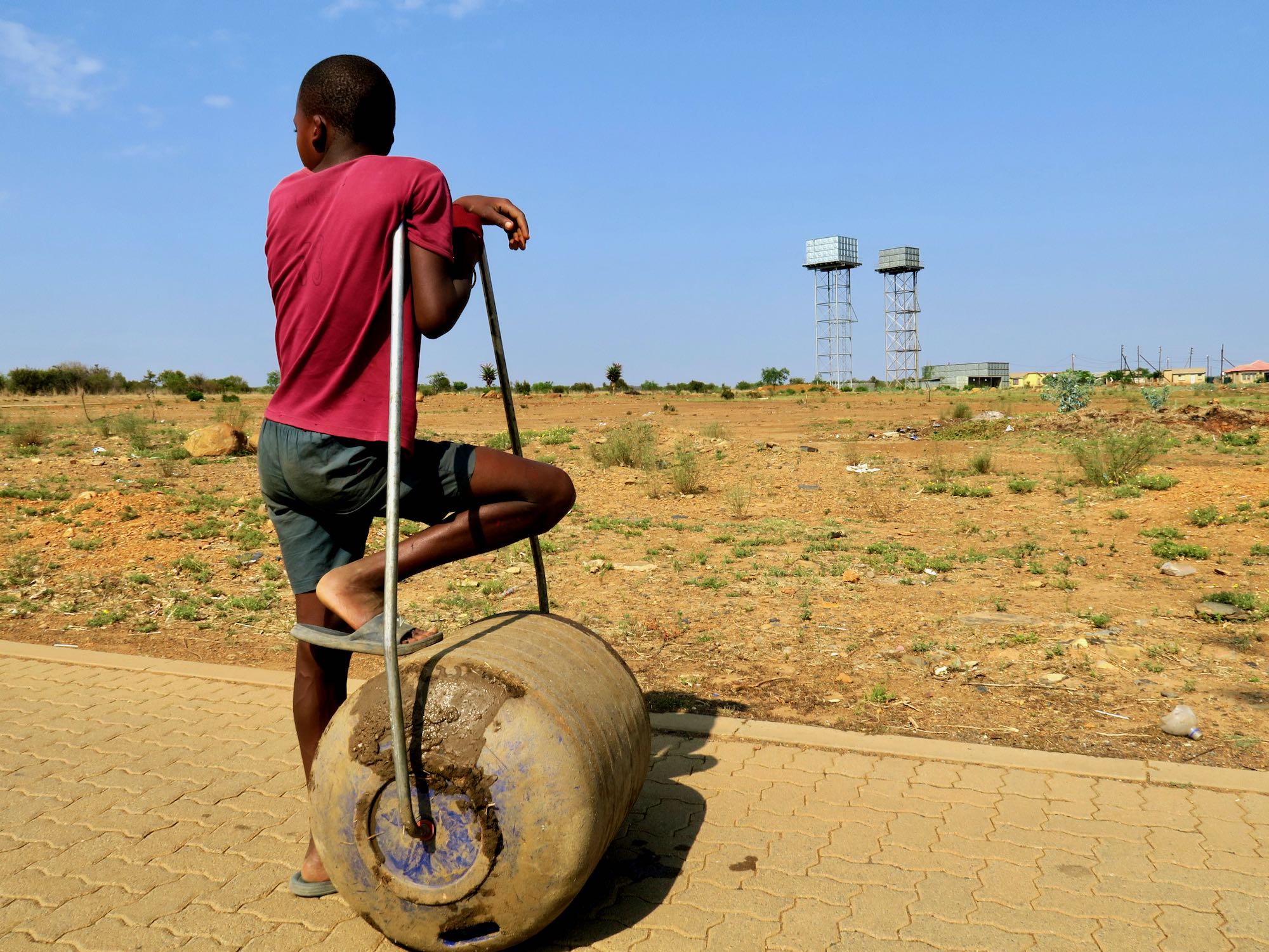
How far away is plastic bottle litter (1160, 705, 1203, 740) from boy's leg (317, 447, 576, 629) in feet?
11.3

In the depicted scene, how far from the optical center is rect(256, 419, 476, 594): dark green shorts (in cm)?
274

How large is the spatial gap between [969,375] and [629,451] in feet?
194

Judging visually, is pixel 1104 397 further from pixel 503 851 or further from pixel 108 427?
pixel 503 851

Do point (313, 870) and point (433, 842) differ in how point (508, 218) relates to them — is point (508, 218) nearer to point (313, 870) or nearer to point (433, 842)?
point (433, 842)

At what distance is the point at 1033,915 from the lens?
9.77ft

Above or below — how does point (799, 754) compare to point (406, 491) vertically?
below

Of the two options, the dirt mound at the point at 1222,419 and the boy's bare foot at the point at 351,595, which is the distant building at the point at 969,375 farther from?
the boy's bare foot at the point at 351,595

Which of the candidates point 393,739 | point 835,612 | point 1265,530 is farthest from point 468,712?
point 1265,530

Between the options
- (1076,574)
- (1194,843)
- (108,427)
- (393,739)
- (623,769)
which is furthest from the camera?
(108,427)

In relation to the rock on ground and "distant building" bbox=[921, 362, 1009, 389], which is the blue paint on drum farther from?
"distant building" bbox=[921, 362, 1009, 389]

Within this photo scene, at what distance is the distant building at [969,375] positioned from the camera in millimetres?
65000

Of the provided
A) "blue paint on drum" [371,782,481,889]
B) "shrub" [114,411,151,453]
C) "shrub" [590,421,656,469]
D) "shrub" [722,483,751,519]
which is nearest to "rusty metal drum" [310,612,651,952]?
"blue paint on drum" [371,782,481,889]

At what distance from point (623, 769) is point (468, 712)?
0.54m

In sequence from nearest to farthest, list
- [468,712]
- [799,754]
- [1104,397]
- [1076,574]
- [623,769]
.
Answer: [468,712]
[623,769]
[799,754]
[1076,574]
[1104,397]
